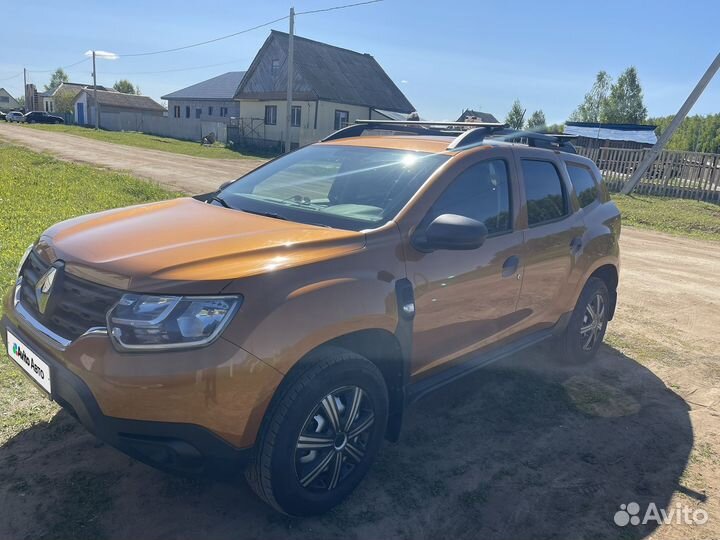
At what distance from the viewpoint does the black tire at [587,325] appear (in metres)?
4.77

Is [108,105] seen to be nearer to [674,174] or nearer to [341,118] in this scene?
[341,118]

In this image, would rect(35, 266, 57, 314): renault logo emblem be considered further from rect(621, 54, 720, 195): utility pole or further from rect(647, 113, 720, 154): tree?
rect(647, 113, 720, 154): tree

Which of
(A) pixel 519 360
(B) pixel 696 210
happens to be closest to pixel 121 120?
(B) pixel 696 210

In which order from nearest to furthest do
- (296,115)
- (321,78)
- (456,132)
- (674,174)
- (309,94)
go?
(456,132) < (674,174) < (309,94) < (321,78) < (296,115)

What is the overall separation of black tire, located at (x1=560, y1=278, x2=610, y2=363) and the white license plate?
3.79 metres

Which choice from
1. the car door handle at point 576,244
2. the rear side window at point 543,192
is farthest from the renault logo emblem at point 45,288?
the car door handle at point 576,244

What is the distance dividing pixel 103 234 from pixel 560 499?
2.80 meters

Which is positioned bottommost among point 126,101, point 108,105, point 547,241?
point 547,241

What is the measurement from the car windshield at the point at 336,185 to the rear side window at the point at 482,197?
0.17 m

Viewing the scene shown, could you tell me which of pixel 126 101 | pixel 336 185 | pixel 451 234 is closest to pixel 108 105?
pixel 126 101

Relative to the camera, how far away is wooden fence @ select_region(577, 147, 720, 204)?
17.8m

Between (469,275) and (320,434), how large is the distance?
1315 mm

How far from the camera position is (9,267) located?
5758 mm

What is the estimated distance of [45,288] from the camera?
2.72 metres
